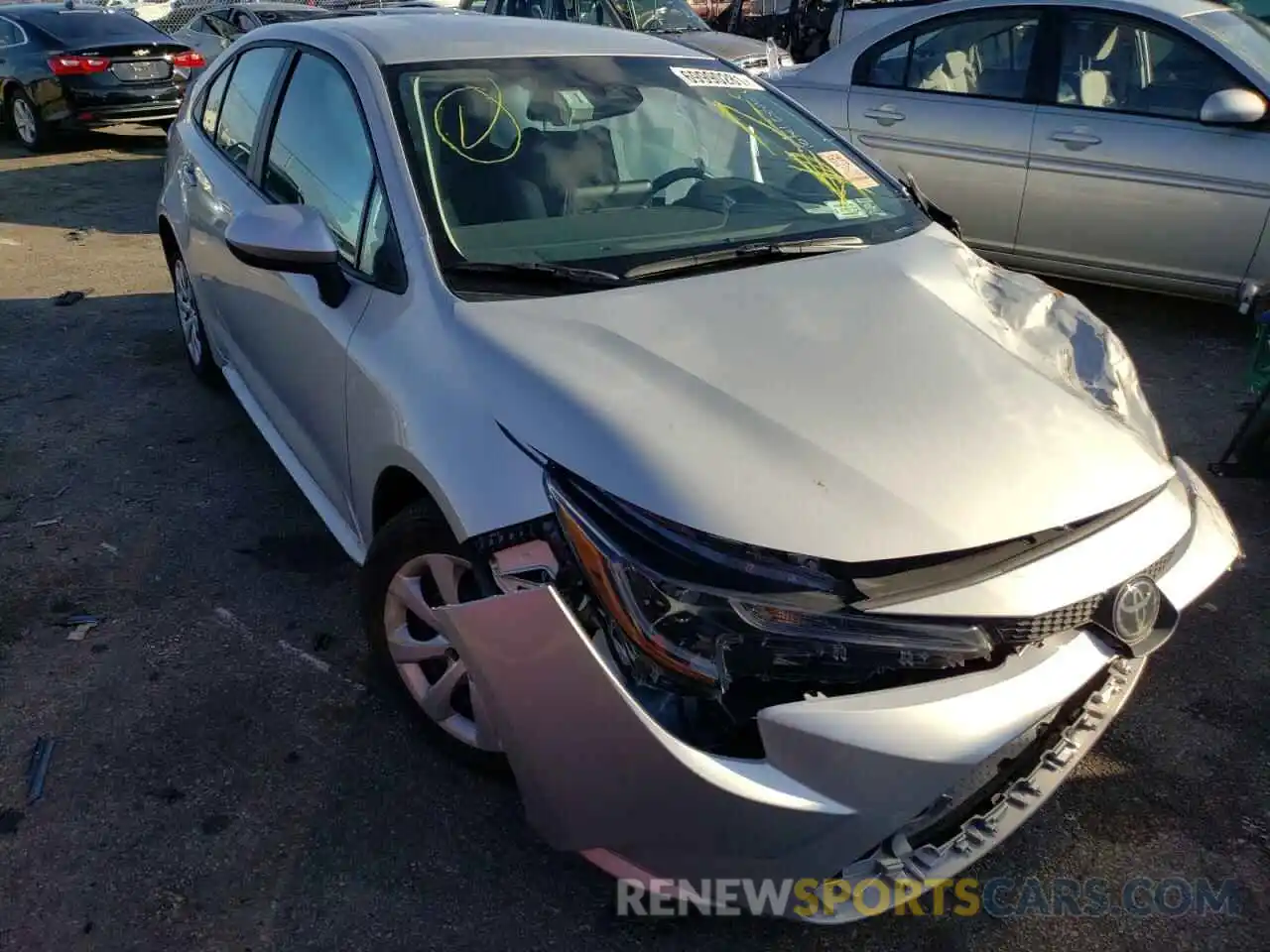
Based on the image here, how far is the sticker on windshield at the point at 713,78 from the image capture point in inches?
132

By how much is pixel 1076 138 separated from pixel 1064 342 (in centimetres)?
326

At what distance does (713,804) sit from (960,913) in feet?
2.71

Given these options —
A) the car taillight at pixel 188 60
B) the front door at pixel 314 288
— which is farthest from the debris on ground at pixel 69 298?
the car taillight at pixel 188 60

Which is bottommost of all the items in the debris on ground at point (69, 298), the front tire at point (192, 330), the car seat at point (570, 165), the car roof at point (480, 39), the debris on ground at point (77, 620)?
the debris on ground at point (69, 298)

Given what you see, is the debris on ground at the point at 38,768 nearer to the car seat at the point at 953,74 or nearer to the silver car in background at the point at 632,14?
the car seat at the point at 953,74

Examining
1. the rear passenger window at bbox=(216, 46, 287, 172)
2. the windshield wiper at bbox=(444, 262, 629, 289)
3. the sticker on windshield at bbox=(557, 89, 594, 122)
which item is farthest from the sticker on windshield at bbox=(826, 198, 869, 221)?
the rear passenger window at bbox=(216, 46, 287, 172)

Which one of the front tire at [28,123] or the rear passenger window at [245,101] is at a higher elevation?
the rear passenger window at [245,101]

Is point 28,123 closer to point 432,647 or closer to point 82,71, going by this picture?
point 82,71

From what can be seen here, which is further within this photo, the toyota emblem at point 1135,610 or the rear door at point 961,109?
the rear door at point 961,109

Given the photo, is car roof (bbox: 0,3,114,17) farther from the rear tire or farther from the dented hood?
the dented hood

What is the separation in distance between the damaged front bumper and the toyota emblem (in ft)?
0.15

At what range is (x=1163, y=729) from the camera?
108 inches

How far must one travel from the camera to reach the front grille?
1878 mm

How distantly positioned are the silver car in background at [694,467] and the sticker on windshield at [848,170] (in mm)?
67
